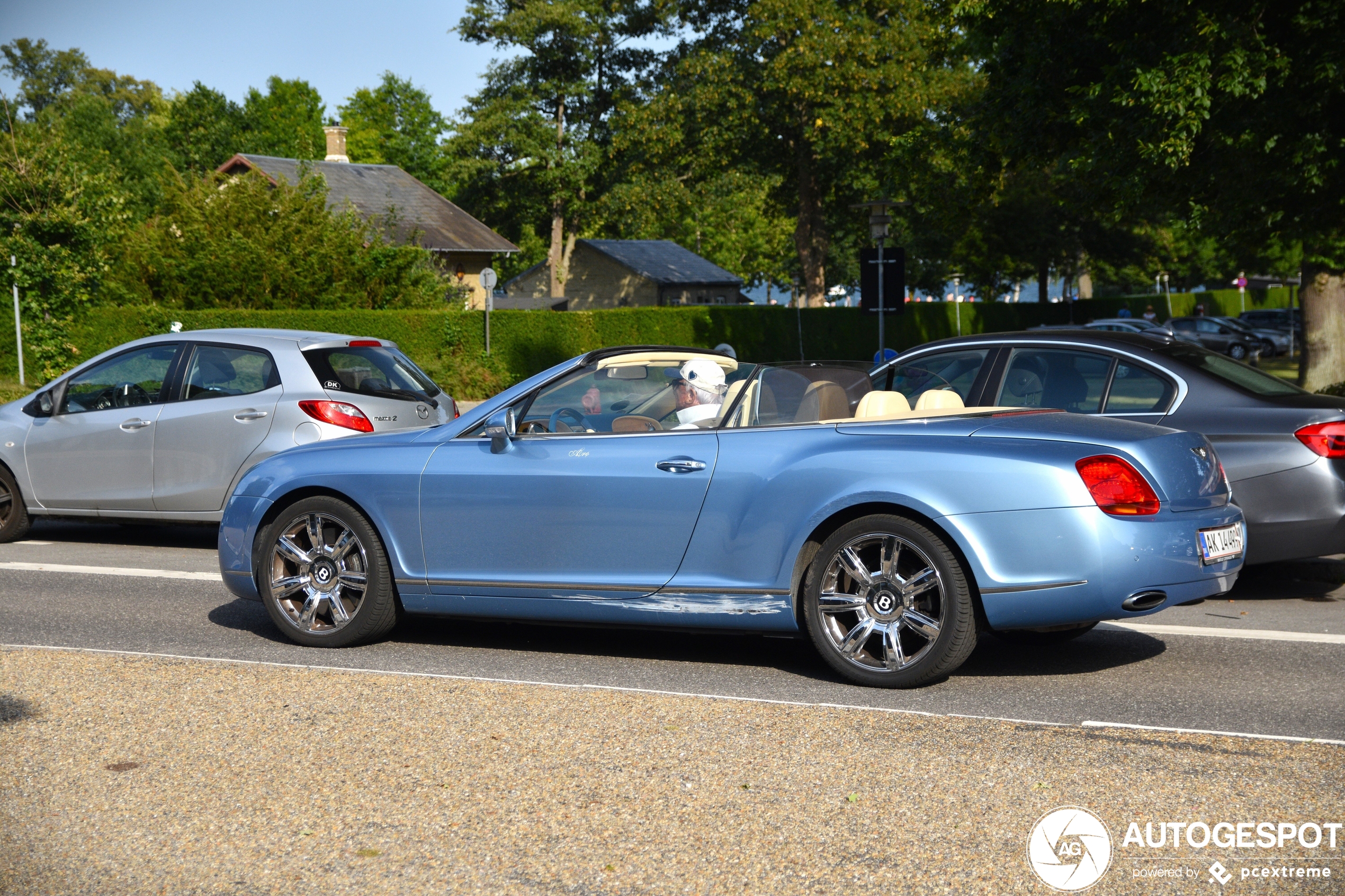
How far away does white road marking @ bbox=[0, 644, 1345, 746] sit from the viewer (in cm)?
502

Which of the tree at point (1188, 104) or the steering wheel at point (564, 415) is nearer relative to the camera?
the steering wheel at point (564, 415)

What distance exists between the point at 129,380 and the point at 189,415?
0.72m

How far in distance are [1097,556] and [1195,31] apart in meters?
12.7

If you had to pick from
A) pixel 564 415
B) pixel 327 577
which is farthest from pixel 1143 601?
pixel 327 577

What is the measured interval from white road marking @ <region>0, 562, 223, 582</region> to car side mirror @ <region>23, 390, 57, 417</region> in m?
1.37

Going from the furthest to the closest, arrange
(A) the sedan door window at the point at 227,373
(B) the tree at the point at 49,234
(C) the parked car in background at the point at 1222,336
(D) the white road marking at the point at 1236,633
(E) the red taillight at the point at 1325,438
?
(C) the parked car in background at the point at 1222,336 < (B) the tree at the point at 49,234 < (A) the sedan door window at the point at 227,373 < (E) the red taillight at the point at 1325,438 < (D) the white road marking at the point at 1236,633

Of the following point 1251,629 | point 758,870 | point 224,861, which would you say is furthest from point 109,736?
point 1251,629

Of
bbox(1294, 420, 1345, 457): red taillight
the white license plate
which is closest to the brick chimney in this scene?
bbox(1294, 420, 1345, 457): red taillight

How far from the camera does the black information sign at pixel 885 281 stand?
19109mm

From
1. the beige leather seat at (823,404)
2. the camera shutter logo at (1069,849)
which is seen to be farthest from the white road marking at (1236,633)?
the camera shutter logo at (1069,849)

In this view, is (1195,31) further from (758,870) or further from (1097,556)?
(758,870)

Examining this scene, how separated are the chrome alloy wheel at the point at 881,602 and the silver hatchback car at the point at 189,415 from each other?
16.0 feet

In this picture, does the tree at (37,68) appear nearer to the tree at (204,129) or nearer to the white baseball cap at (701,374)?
the tree at (204,129)

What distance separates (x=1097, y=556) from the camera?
526 cm
